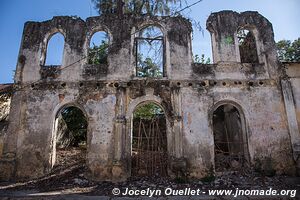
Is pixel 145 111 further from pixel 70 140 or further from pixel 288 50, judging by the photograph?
pixel 288 50

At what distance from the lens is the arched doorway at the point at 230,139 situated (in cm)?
914

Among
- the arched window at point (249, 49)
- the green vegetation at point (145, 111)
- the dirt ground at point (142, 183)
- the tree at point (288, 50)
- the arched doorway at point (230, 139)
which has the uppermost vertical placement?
the tree at point (288, 50)

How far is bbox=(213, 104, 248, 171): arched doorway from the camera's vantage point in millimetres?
9141

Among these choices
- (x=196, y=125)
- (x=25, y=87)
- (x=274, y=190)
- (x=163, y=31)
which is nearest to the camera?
(x=274, y=190)

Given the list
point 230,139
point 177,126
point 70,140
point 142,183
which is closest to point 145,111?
point 70,140

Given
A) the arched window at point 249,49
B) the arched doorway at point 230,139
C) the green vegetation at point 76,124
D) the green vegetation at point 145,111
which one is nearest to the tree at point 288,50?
the arched window at point 249,49

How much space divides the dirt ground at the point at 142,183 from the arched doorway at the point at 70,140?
1.37 metres

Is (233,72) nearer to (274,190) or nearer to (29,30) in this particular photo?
(274,190)

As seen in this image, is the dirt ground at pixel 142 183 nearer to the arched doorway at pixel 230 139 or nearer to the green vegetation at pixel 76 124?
the arched doorway at pixel 230 139

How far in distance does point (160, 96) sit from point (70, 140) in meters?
7.37

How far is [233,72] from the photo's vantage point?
973 cm

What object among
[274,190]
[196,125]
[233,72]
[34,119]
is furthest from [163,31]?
[274,190]

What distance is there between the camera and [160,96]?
9.16 metres

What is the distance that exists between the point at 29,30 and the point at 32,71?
218 cm
